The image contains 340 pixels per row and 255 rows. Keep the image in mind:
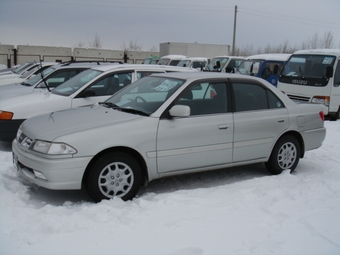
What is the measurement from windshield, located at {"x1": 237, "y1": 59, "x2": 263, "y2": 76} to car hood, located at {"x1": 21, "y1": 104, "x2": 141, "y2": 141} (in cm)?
1127

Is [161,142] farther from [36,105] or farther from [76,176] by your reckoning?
[36,105]

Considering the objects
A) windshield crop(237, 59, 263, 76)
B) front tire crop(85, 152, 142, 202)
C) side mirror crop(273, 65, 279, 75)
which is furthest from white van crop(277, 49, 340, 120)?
front tire crop(85, 152, 142, 202)

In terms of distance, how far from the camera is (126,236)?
3.67 m

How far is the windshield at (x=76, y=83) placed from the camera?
7.53m

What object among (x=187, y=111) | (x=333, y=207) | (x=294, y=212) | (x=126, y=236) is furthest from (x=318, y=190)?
(x=126, y=236)

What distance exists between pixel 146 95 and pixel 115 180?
1.44 m

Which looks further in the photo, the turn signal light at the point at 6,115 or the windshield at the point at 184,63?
the windshield at the point at 184,63

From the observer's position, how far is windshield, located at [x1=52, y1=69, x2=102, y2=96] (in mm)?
7527

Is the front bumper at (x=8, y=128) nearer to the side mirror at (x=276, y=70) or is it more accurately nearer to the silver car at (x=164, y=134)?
the silver car at (x=164, y=134)

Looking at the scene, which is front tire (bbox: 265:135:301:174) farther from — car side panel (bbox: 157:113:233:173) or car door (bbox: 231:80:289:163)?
car side panel (bbox: 157:113:233:173)

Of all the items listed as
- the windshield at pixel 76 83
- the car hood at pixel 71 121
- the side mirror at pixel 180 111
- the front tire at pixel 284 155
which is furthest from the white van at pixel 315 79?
the car hood at pixel 71 121

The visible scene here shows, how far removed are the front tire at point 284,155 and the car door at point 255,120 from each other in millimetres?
153

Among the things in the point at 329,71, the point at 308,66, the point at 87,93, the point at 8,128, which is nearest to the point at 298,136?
the point at 87,93

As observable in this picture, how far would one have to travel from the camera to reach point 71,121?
15.9ft
